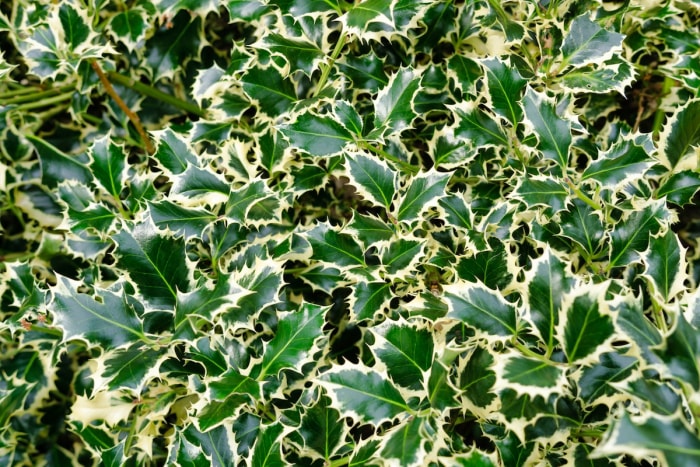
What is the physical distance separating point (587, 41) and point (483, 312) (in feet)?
1.97

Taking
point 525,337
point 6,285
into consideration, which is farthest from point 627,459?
point 6,285

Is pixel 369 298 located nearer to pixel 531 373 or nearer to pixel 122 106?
pixel 531 373

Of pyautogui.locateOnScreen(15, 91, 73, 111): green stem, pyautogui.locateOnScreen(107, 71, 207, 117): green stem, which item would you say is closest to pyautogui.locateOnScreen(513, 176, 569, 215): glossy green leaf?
pyautogui.locateOnScreen(107, 71, 207, 117): green stem

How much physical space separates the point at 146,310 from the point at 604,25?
1.06m

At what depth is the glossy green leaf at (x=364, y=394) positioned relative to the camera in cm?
85

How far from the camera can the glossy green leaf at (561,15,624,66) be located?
3.57 ft

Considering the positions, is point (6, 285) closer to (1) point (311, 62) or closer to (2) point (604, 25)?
(1) point (311, 62)

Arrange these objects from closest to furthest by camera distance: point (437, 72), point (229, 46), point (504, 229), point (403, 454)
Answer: point (403, 454) < point (504, 229) < point (437, 72) < point (229, 46)

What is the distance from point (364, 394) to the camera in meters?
0.86

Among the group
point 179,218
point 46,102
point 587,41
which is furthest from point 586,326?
point 46,102

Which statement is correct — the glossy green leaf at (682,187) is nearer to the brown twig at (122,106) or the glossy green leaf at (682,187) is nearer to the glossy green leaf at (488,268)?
Result: the glossy green leaf at (488,268)

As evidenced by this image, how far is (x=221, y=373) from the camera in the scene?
989 millimetres

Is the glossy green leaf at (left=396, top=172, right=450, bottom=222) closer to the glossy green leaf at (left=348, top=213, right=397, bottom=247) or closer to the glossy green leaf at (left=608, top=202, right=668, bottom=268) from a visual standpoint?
the glossy green leaf at (left=348, top=213, right=397, bottom=247)

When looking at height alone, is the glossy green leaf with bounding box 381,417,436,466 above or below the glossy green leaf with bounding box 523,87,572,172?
below
